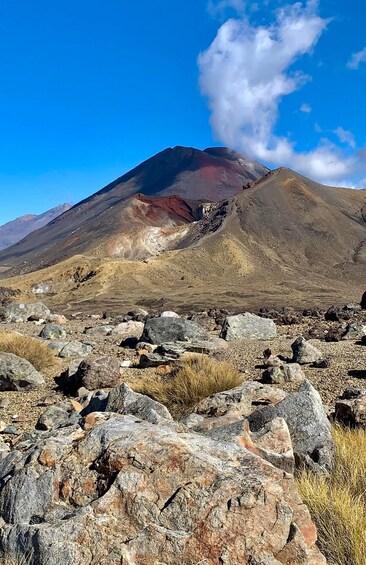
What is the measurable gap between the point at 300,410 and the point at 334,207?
6777 cm

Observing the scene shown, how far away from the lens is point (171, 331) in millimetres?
14266

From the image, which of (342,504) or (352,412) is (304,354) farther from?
(342,504)

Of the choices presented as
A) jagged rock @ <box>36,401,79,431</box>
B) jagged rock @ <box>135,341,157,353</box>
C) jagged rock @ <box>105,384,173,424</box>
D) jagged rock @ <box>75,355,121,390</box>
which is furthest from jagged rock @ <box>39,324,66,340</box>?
jagged rock @ <box>105,384,173,424</box>

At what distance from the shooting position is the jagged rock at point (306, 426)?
378cm

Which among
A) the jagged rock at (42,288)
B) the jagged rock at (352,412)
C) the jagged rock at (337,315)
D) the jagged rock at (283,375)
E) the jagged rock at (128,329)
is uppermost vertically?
the jagged rock at (42,288)

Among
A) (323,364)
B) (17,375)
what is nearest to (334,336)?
(323,364)

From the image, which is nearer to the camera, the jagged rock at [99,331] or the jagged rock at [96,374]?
the jagged rock at [96,374]

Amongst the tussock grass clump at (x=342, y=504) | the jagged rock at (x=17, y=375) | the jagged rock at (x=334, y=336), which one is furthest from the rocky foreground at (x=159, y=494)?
the jagged rock at (x=334, y=336)

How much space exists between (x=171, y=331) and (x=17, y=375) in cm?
595

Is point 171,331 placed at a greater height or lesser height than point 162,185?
lesser

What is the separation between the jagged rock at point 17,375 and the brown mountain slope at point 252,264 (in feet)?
73.3

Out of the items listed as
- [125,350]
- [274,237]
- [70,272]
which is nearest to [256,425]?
[125,350]

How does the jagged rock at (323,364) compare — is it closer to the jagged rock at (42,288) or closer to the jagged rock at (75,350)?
the jagged rock at (75,350)

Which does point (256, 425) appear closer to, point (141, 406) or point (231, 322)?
point (141, 406)
